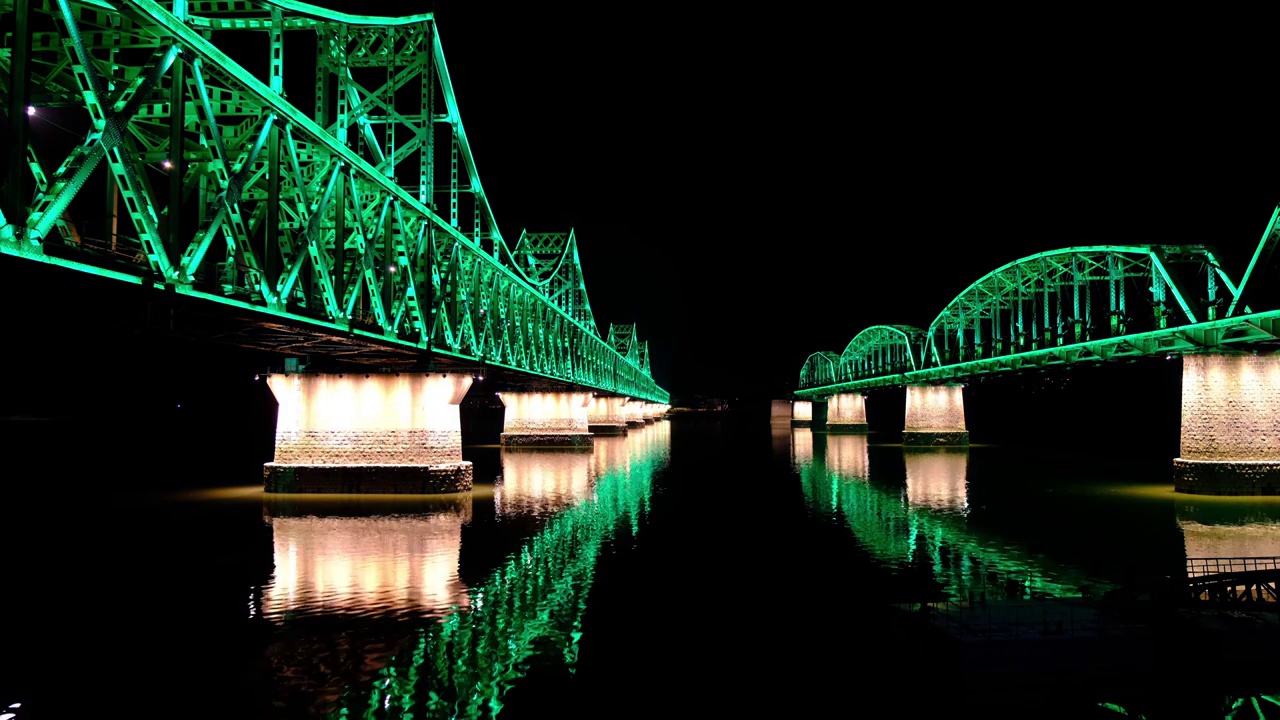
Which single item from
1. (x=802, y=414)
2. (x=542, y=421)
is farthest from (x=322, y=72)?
(x=802, y=414)

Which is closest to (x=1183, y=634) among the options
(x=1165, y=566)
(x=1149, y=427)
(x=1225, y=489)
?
(x=1165, y=566)

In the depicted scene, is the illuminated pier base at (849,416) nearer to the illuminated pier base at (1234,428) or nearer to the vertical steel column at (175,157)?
the illuminated pier base at (1234,428)

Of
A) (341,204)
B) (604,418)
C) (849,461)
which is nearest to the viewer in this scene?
(341,204)

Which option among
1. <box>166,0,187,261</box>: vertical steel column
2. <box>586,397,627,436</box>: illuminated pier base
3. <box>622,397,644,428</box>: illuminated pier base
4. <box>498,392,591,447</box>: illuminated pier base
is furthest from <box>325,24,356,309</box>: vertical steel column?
<box>622,397,644,428</box>: illuminated pier base

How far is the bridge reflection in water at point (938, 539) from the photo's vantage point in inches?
922

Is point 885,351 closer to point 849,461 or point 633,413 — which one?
point 633,413

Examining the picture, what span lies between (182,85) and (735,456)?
2646 inches

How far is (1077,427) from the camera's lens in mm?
138375

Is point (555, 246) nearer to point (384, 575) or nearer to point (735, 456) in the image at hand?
point (735, 456)

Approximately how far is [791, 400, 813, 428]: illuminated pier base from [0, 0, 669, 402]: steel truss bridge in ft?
456

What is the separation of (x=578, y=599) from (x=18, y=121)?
1384cm

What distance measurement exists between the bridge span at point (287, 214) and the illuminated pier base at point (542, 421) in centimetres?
2741

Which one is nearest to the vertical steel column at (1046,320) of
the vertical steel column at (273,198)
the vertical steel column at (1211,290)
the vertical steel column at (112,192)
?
the vertical steel column at (1211,290)

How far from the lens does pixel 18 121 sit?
45.9 ft
